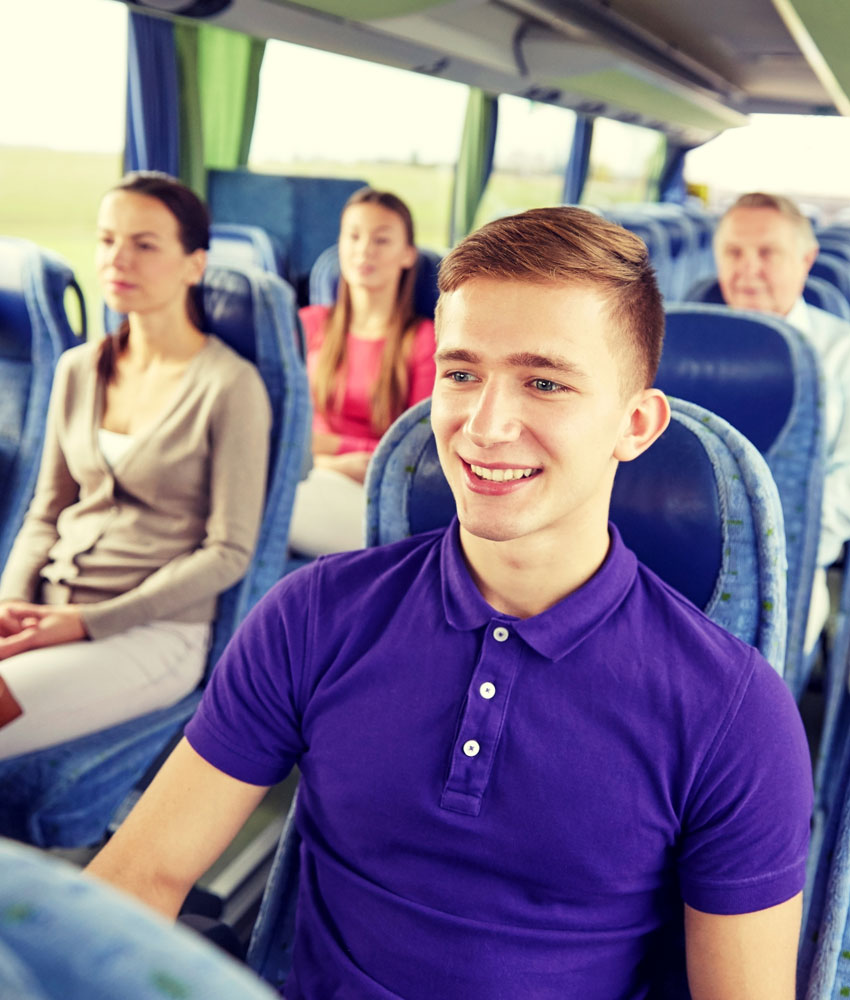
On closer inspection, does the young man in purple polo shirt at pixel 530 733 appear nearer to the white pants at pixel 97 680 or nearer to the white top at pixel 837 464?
the white pants at pixel 97 680

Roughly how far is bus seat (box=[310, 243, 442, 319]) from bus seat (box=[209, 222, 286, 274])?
1.21 feet

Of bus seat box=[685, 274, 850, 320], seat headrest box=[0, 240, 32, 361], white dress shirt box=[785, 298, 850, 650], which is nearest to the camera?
white dress shirt box=[785, 298, 850, 650]

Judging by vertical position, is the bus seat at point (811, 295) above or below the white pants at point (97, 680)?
above

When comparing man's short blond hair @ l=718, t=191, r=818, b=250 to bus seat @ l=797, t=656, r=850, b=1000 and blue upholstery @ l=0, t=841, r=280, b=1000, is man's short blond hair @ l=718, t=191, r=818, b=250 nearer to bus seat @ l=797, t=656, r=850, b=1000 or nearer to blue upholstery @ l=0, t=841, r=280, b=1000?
bus seat @ l=797, t=656, r=850, b=1000

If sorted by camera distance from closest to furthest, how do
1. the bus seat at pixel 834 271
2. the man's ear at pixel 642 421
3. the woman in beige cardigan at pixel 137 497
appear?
the man's ear at pixel 642 421 < the woman in beige cardigan at pixel 137 497 < the bus seat at pixel 834 271

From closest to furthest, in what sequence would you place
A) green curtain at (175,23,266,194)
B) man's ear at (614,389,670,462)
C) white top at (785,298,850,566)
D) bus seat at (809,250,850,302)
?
man's ear at (614,389,670,462) < white top at (785,298,850,566) < bus seat at (809,250,850,302) < green curtain at (175,23,266,194)

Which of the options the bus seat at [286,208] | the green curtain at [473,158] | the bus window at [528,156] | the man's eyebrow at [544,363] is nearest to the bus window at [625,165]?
the bus window at [528,156]

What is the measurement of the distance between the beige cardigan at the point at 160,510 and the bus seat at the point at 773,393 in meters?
0.78

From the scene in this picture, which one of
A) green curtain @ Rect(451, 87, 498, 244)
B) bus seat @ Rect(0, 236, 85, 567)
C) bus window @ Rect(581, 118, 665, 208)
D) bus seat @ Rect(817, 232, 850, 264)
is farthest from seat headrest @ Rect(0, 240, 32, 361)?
bus window @ Rect(581, 118, 665, 208)

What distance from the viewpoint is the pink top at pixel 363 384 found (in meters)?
2.95

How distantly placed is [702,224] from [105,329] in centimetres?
519

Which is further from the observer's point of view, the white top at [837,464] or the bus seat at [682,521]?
the white top at [837,464]

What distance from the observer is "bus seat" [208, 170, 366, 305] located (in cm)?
489

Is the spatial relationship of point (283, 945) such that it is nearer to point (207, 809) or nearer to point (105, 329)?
point (207, 809)
